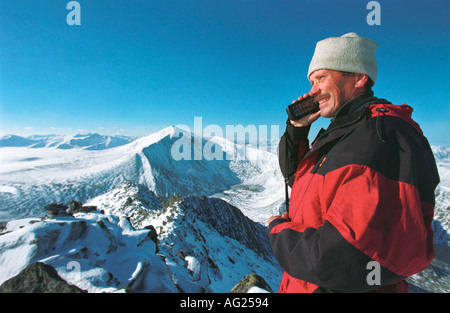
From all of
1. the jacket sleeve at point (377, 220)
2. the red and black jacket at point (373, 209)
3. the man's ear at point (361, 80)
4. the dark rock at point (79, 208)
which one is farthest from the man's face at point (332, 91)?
the dark rock at point (79, 208)

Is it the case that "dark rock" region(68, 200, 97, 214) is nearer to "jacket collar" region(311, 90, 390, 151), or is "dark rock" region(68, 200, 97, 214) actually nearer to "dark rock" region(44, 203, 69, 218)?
"dark rock" region(44, 203, 69, 218)

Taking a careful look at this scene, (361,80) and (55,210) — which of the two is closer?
(361,80)

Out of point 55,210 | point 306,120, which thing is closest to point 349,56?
point 306,120

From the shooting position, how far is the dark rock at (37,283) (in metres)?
4.92

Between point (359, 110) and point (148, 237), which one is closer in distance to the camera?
point (359, 110)

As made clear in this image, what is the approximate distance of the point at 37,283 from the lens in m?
5.08

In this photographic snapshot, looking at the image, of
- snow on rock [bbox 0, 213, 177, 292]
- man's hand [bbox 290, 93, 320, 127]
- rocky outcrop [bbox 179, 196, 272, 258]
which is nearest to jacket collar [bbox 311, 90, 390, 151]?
man's hand [bbox 290, 93, 320, 127]

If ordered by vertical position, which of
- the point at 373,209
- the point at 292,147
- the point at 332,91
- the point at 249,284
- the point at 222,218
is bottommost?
the point at 222,218

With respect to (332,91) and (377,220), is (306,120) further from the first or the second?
(377,220)

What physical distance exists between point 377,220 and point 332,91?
6.13 feet
